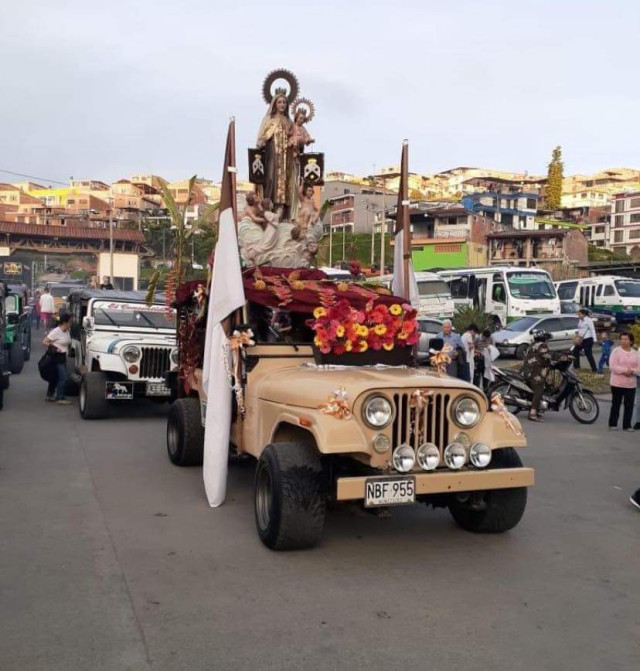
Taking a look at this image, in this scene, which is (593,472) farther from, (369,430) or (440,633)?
(440,633)

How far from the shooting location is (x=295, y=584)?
5.05m

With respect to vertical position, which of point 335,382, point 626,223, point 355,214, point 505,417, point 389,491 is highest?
point 626,223

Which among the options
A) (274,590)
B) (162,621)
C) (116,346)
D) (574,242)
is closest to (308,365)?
(274,590)

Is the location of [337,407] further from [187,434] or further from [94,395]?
[94,395]

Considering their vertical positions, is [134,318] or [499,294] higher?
[499,294]

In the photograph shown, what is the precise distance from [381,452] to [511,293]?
2353 cm

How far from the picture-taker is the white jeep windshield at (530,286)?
2788 cm

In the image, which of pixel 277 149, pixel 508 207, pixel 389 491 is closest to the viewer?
pixel 389 491

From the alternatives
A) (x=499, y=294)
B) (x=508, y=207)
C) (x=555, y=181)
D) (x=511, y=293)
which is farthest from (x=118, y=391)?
(x=555, y=181)

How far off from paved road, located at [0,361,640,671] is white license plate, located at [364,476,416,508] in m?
0.50

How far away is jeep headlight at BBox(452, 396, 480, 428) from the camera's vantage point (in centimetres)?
571

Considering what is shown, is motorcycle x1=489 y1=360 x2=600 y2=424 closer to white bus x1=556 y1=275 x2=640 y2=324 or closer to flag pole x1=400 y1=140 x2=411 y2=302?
flag pole x1=400 y1=140 x2=411 y2=302

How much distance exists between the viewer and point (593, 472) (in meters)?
9.03

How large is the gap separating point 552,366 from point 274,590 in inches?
361
